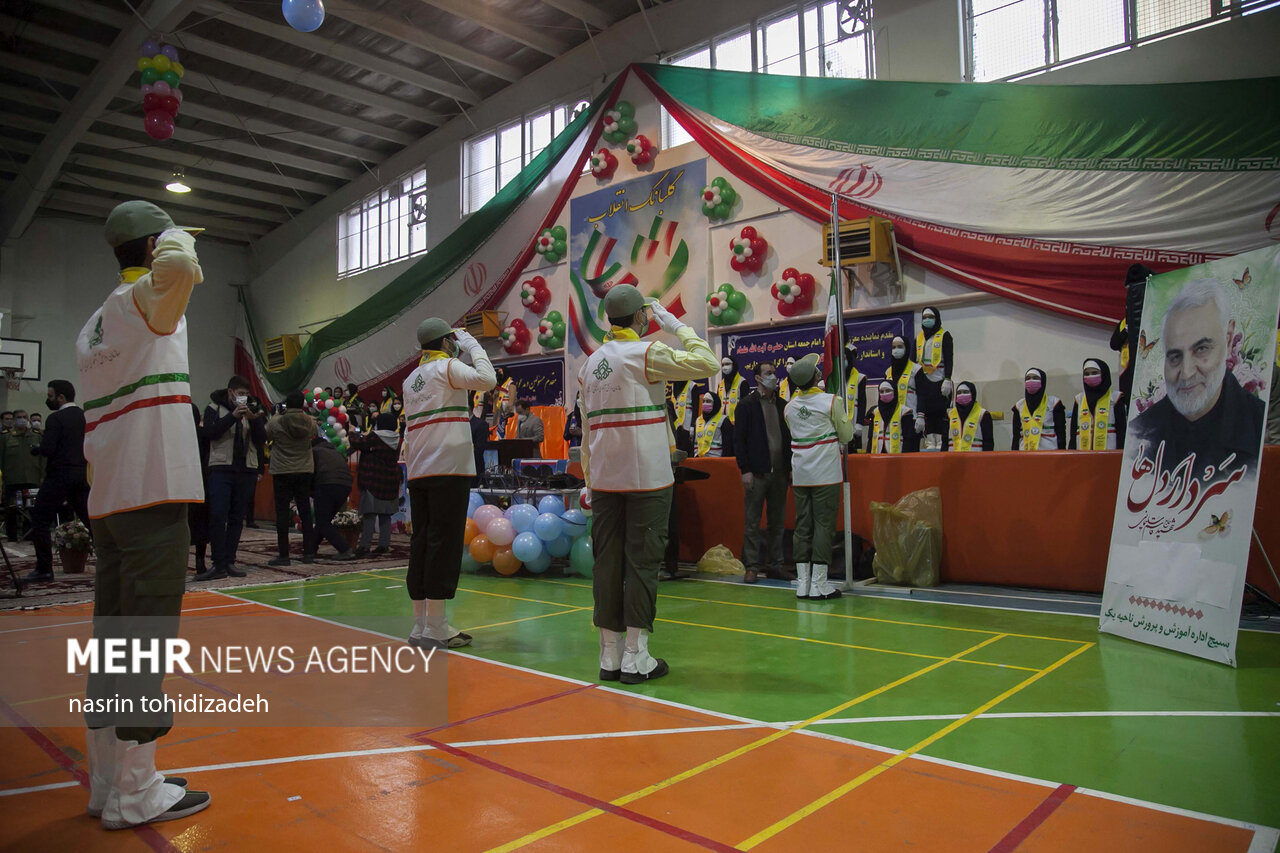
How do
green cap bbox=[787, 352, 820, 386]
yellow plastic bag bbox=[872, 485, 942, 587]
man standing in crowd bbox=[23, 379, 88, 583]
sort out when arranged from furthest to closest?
man standing in crowd bbox=[23, 379, 88, 583] → yellow plastic bag bbox=[872, 485, 942, 587] → green cap bbox=[787, 352, 820, 386]

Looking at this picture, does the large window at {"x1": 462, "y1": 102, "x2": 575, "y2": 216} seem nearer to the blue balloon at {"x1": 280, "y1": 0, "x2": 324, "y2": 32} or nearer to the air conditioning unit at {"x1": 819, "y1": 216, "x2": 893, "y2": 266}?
the blue balloon at {"x1": 280, "y1": 0, "x2": 324, "y2": 32}

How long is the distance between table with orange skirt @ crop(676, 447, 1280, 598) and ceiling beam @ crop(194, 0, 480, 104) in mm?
11389

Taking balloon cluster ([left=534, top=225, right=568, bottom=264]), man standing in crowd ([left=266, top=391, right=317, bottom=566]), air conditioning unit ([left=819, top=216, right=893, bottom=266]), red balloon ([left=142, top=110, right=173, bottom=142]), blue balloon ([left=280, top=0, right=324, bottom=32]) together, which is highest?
blue balloon ([left=280, top=0, right=324, bottom=32])

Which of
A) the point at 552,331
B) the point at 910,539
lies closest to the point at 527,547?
the point at 910,539

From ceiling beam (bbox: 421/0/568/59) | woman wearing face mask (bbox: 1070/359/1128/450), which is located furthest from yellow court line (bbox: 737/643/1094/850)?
ceiling beam (bbox: 421/0/568/59)

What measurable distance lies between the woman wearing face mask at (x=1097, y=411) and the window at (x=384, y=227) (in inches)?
516

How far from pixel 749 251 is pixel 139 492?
29.5ft

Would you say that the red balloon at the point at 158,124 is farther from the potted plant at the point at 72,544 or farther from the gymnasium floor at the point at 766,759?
the gymnasium floor at the point at 766,759

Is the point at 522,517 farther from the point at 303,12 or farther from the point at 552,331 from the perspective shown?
the point at 552,331

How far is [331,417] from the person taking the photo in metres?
10.4

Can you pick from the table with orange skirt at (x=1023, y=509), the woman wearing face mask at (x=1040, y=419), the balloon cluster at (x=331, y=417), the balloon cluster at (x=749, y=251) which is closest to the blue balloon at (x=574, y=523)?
the table with orange skirt at (x=1023, y=509)

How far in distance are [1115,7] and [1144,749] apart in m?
8.63

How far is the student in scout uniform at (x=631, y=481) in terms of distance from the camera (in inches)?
144

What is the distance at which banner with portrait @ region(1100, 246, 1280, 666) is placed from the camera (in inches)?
153
